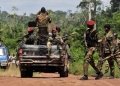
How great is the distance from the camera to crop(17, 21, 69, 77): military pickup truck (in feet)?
41.3

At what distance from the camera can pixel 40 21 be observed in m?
14.0

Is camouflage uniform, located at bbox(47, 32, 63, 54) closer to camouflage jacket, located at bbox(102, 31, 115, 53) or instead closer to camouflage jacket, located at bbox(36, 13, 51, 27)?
camouflage jacket, located at bbox(36, 13, 51, 27)

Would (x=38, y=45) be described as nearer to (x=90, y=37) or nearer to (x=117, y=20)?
(x=90, y=37)

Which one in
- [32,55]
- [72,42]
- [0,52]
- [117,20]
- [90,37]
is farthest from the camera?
[117,20]

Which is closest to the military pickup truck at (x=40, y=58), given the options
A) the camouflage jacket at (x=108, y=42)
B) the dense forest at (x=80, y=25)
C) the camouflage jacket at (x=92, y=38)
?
the camouflage jacket at (x=92, y=38)

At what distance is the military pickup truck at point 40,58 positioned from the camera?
41.3 ft

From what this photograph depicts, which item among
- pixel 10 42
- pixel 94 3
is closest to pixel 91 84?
pixel 10 42

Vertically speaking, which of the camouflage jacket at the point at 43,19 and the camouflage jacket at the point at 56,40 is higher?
the camouflage jacket at the point at 43,19

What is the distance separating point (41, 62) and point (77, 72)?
853 centimetres

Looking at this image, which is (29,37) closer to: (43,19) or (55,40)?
(43,19)

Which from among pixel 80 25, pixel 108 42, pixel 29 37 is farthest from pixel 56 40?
pixel 80 25

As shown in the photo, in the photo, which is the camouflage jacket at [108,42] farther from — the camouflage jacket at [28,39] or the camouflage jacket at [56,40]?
the camouflage jacket at [28,39]

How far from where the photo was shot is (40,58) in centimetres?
1266

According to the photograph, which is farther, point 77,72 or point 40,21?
point 77,72
